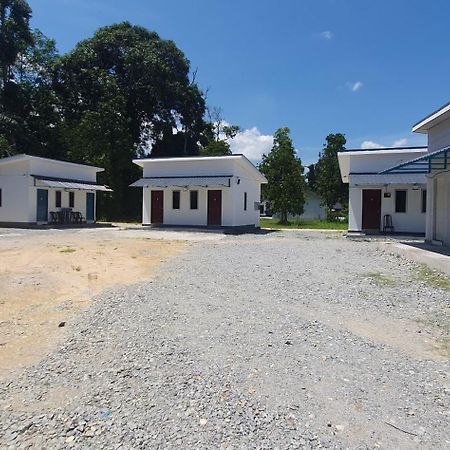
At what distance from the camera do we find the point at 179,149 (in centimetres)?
4175

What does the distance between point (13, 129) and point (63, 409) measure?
35796 mm

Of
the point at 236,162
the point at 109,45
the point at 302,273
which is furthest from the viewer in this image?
the point at 109,45

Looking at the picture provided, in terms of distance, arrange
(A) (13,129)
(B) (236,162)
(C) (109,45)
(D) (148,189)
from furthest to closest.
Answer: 1. (C) (109,45)
2. (A) (13,129)
3. (D) (148,189)
4. (B) (236,162)

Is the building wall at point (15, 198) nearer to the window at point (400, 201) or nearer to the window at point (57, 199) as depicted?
the window at point (57, 199)

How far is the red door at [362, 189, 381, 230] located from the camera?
2262cm

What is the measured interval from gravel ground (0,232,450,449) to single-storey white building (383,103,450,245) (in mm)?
6596

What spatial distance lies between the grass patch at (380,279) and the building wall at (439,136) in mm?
5631

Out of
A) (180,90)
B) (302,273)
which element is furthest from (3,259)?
(180,90)

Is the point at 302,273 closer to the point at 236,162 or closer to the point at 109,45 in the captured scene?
the point at 236,162

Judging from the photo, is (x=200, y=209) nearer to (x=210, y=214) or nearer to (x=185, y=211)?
(x=210, y=214)

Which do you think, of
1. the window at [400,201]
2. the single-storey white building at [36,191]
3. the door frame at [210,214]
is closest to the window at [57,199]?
the single-storey white building at [36,191]

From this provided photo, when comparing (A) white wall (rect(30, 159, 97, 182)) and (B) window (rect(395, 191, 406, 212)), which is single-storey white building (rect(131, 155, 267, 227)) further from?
(B) window (rect(395, 191, 406, 212))

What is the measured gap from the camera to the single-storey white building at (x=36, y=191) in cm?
2572

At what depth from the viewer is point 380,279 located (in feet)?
30.5
